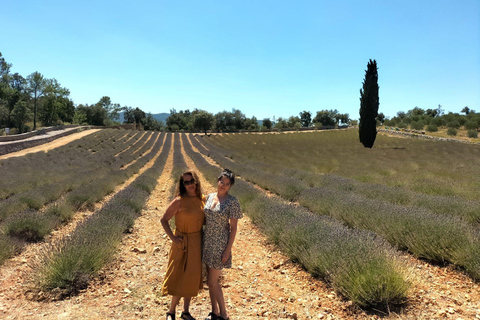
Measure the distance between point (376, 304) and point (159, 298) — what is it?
2402 mm

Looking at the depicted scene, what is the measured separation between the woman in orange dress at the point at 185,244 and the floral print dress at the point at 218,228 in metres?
0.09

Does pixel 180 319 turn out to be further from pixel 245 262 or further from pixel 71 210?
pixel 71 210

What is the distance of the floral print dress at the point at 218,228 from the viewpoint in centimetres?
267

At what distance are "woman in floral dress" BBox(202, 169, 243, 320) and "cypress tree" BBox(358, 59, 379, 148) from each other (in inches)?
1250

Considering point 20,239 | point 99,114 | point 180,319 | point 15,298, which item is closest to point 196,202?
A: point 180,319

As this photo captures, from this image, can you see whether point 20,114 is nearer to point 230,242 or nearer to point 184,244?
point 184,244

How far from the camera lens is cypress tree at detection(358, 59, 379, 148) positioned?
30750mm

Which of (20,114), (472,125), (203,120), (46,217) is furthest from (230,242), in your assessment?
(203,120)

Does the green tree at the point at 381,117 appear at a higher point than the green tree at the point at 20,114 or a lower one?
higher

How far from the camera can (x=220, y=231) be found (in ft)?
8.80

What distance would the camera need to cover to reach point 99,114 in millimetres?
82750

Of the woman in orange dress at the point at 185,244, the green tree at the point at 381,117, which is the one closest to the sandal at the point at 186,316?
the woman in orange dress at the point at 185,244

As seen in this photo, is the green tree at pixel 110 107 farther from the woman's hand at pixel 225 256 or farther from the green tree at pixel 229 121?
the woman's hand at pixel 225 256

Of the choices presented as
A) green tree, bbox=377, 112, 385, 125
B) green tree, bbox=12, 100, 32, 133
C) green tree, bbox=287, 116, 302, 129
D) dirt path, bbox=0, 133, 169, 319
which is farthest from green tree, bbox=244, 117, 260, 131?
dirt path, bbox=0, 133, 169, 319
